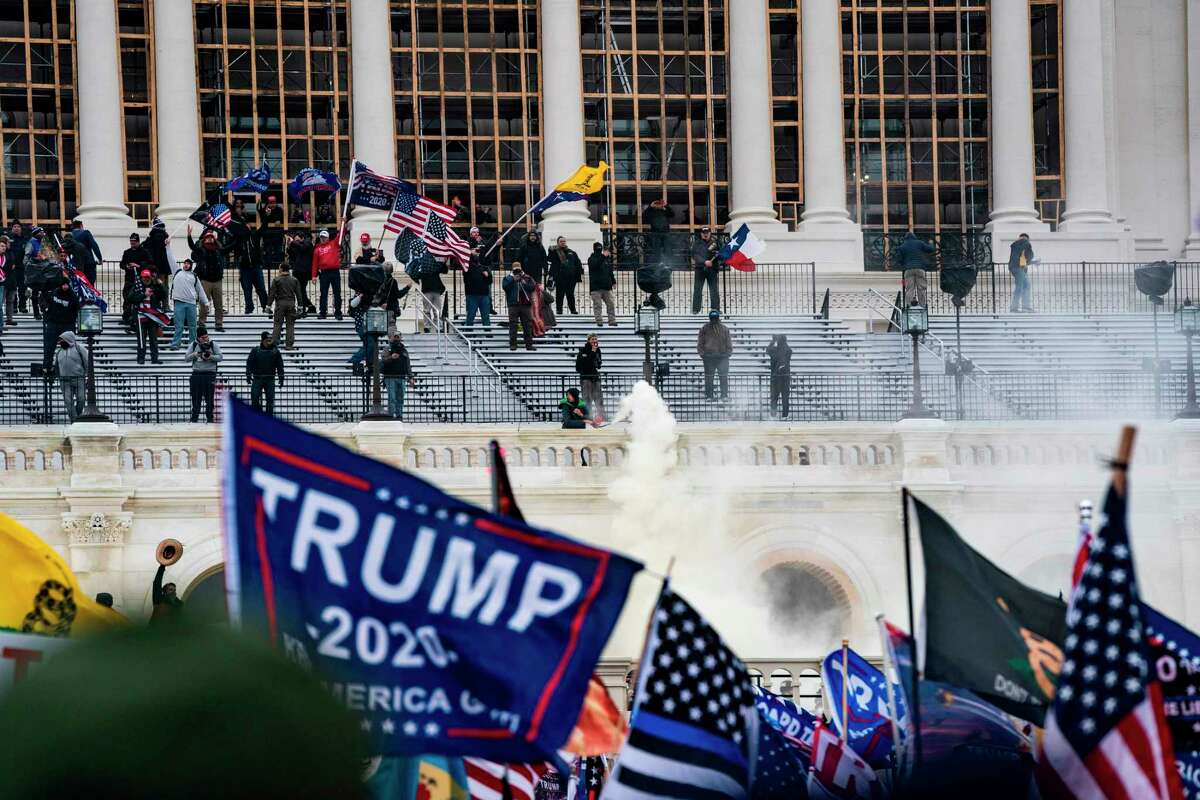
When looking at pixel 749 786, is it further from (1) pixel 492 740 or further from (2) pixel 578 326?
(2) pixel 578 326

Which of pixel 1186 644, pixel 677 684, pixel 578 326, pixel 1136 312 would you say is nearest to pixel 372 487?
pixel 677 684

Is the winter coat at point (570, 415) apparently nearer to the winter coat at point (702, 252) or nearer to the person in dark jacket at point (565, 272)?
the person in dark jacket at point (565, 272)

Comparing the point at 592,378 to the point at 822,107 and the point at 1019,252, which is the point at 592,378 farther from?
the point at 822,107

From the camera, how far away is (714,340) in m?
35.0

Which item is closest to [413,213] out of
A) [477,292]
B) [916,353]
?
[477,292]

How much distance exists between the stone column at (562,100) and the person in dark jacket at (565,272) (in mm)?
6904

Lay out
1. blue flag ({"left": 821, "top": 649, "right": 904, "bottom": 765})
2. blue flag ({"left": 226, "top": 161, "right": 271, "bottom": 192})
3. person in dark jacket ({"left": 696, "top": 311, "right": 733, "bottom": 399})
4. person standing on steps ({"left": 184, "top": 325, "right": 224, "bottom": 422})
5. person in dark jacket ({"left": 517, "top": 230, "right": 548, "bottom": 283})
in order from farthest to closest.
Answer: blue flag ({"left": 226, "top": 161, "right": 271, "bottom": 192})
person in dark jacket ({"left": 517, "top": 230, "right": 548, "bottom": 283})
person in dark jacket ({"left": 696, "top": 311, "right": 733, "bottom": 399})
person standing on steps ({"left": 184, "top": 325, "right": 224, "bottom": 422})
blue flag ({"left": 821, "top": 649, "right": 904, "bottom": 765})

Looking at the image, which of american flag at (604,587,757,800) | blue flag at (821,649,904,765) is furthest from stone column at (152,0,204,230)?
american flag at (604,587,757,800)

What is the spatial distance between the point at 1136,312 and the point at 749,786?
3832 cm

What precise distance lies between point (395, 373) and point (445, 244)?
878 cm

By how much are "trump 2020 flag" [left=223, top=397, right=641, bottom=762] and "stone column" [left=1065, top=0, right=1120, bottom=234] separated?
4607 centimetres

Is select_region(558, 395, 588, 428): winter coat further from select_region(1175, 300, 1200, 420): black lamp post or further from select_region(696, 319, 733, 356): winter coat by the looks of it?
select_region(1175, 300, 1200, 420): black lamp post

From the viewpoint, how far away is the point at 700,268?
4356cm

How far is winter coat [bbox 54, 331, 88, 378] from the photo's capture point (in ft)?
102
